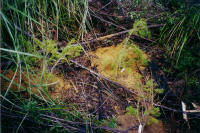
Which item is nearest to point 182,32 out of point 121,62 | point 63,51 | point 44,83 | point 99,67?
point 121,62

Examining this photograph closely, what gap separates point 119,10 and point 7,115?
1683 mm

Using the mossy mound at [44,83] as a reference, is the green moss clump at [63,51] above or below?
above

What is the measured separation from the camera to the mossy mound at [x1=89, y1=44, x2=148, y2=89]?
1604 millimetres

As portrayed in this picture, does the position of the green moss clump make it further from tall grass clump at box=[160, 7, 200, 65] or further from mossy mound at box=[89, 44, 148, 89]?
tall grass clump at box=[160, 7, 200, 65]

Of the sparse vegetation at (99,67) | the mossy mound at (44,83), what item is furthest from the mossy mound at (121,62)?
the mossy mound at (44,83)

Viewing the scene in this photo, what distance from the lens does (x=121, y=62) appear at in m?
1.73

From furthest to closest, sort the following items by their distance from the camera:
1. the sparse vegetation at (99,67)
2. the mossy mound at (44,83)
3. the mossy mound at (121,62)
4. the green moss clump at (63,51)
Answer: the mossy mound at (121,62)
the green moss clump at (63,51)
the mossy mound at (44,83)
the sparse vegetation at (99,67)

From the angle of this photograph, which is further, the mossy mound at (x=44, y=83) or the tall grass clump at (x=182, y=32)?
the tall grass clump at (x=182, y=32)

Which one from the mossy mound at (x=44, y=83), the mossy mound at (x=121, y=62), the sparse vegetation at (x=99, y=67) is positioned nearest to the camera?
the sparse vegetation at (x=99, y=67)

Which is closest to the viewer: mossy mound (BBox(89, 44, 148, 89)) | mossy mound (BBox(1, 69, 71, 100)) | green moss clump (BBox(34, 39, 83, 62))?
mossy mound (BBox(1, 69, 71, 100))

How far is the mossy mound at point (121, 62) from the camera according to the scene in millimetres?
1604

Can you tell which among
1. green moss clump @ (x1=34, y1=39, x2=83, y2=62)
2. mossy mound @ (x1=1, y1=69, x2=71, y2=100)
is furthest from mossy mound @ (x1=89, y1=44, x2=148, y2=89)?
mossy mound @ (x1=1, y1=69, x2=71, y2=100)

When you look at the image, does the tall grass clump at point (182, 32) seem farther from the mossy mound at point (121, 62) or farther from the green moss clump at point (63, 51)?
the green moss clump at point (63, 51)

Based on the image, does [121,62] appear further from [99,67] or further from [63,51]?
[63,51]
